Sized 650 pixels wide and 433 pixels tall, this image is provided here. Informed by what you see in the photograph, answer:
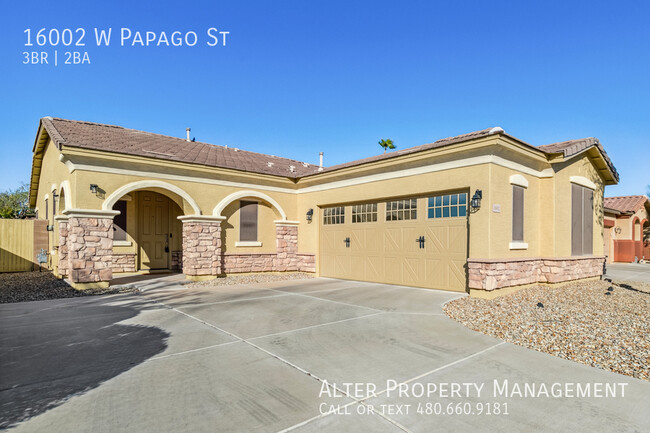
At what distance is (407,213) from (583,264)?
578 cm

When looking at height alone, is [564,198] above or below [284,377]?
above

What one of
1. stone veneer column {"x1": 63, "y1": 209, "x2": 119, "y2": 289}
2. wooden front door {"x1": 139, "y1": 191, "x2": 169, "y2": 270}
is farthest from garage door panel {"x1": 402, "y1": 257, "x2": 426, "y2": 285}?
wooden front door {"x1": 139, "y1": 191, "x2": 169, "y2": 270}

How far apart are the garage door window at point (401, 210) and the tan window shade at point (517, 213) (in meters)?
2.53

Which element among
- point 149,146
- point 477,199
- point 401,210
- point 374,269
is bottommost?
point 374,269

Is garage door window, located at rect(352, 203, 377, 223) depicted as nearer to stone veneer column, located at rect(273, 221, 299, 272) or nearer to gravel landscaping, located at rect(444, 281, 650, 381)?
stone veneer column, located at rect(273, 221, 299, 272)

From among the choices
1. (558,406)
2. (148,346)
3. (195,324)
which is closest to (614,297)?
(558,406)

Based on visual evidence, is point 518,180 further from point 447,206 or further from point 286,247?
point 286,247

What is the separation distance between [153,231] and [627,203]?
2603 centimetres

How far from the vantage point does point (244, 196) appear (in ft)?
43.3

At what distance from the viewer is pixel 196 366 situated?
14.1 ft

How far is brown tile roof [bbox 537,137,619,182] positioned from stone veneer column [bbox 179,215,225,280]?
10.4 meters

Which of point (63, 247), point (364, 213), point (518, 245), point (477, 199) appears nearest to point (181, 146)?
point (63, 247)

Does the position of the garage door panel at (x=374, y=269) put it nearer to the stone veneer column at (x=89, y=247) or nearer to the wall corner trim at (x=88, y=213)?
the wall corner trim at (x=88, y=213)

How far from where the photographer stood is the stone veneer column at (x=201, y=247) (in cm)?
1191
